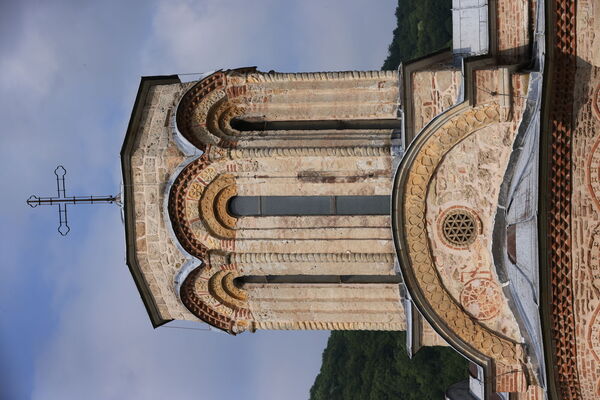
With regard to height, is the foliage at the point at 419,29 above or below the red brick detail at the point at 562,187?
above

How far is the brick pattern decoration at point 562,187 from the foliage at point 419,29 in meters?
27.5

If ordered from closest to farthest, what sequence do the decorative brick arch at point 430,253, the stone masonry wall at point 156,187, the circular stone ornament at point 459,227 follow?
the decorative brick arch at point 430,253
the circular stone ornament at point 459,227
the stone masonry wall at point 156,187

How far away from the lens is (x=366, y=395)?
45.9 meters

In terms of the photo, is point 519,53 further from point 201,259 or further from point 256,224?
point 201,259

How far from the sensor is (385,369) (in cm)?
4197

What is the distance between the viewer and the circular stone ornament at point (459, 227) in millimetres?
11922

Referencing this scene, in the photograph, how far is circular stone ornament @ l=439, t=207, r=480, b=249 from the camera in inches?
469

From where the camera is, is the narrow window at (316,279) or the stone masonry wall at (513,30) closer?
the stone masonry wall at (513,30)

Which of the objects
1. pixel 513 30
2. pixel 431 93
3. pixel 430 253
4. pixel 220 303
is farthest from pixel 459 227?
pixel 220 303

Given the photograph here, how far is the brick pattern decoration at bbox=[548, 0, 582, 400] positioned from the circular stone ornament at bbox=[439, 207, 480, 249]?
2443 millimetres

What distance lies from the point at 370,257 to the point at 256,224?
7.62ft

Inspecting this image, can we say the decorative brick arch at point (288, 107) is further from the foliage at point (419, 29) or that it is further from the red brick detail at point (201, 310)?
the foliage at point (419, 29)

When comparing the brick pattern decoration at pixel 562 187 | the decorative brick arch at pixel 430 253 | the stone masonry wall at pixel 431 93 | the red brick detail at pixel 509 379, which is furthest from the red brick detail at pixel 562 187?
the stone masonry wall at pixel 431 93

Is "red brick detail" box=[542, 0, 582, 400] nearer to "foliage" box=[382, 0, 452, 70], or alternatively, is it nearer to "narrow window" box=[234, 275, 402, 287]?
"narrow window" box=[234, 275, 402, 287]
